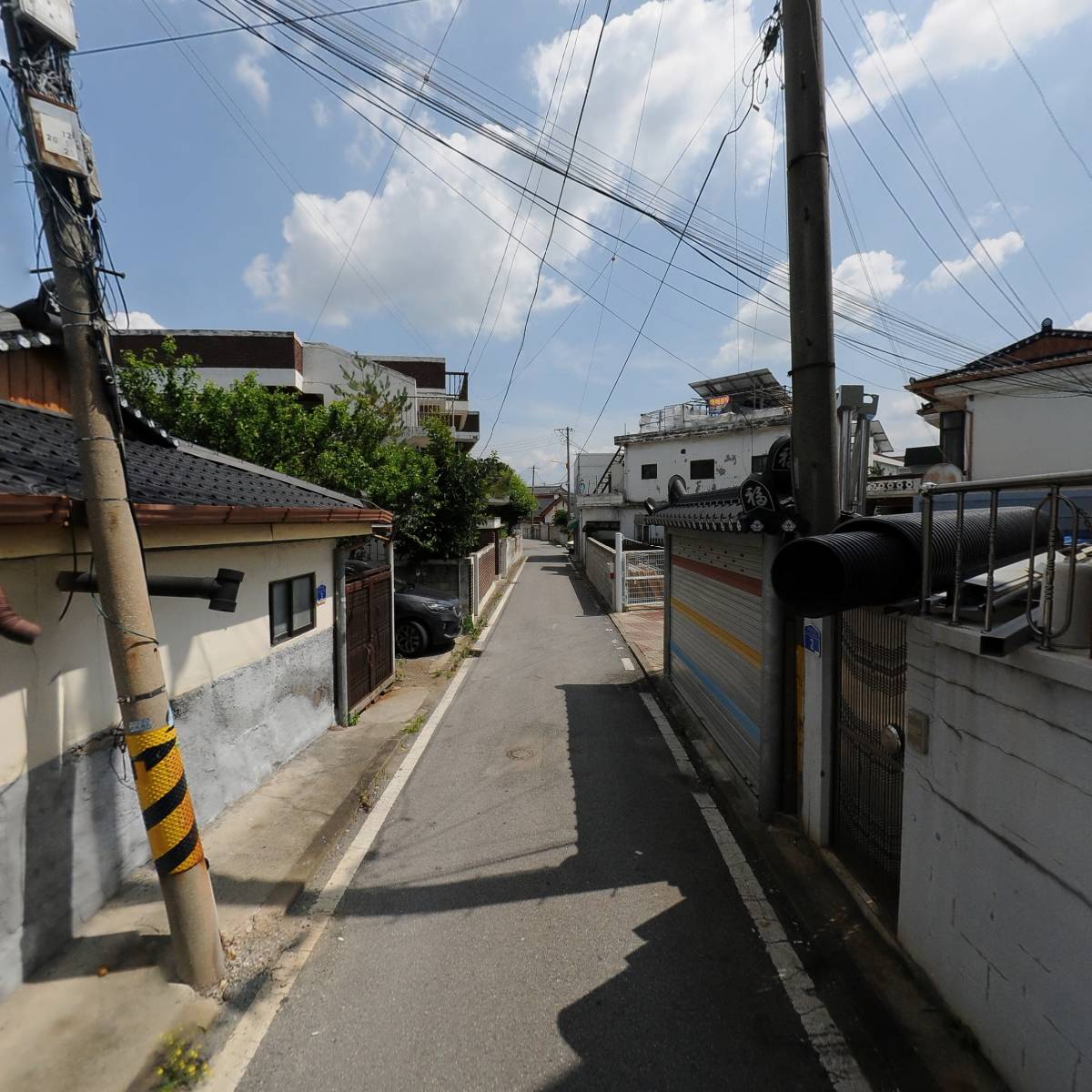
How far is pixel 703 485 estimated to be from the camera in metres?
37.0

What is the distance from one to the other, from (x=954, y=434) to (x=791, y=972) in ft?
45.0

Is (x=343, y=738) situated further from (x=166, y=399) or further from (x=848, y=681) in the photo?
(x=166, y=399)

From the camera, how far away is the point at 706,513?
21.3ft

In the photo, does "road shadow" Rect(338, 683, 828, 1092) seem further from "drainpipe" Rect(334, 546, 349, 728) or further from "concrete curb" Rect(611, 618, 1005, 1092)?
A: "drainpipe" Rect(334, 546, 349, 728)

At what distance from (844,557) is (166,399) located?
12.8m

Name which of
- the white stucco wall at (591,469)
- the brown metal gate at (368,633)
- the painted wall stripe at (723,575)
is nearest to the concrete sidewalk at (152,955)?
the brown metal gate at (368,633)

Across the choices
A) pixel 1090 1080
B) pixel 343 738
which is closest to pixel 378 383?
pixel 343 738

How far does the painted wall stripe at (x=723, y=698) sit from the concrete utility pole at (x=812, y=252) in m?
2.22

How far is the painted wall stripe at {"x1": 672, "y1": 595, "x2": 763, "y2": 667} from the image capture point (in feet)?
18.6

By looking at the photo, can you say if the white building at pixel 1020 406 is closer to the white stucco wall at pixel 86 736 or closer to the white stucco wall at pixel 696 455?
the white stucco wall at pixel 86 736

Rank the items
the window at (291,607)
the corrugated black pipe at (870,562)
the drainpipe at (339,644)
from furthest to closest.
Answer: the drainpipe at (339,644) → the window at (291,607) → the corrugated black pipe at (870,562)

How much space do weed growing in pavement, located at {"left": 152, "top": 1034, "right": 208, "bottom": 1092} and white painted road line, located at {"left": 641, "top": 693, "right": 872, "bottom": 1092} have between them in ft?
9.55

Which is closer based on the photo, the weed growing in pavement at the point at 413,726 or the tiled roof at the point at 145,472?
the tiled roof at the point at 145,472

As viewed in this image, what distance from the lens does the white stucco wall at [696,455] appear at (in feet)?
114
